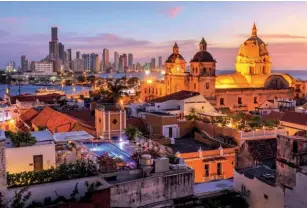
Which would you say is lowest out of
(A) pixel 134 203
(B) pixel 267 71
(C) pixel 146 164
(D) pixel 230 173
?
(D) pixel 230 173

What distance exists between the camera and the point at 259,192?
545 inches

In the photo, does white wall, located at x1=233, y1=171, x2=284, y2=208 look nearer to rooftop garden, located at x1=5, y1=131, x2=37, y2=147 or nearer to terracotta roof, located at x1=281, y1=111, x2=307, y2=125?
rooftop garden, located at x1=5, y1=131, x2=37, y2=147

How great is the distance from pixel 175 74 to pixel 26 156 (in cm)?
4204

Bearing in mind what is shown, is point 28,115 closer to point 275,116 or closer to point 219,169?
point 219,169

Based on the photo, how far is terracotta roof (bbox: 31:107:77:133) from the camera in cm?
2508

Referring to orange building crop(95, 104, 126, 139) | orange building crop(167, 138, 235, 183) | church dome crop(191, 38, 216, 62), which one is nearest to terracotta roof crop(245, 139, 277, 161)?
orange building crop(167, 138, 235, 183)

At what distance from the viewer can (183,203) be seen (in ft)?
41.1

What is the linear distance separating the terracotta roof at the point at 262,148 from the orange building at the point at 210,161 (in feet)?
4.39

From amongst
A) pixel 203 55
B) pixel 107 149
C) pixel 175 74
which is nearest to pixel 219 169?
pixel 107 149

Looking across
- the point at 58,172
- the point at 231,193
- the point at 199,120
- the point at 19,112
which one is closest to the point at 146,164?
the point at 58,172

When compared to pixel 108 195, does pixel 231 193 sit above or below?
below

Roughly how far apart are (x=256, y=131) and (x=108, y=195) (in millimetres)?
14402

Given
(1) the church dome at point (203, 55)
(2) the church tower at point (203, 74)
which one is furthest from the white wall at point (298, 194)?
(1) the church dome at point (203, 55)

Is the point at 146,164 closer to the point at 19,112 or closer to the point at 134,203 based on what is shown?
the point at 134,203
